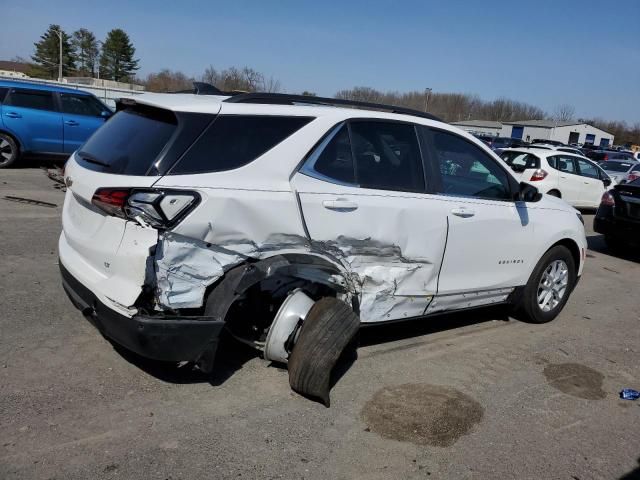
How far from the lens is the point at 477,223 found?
4328mm

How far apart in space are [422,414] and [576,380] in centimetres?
152

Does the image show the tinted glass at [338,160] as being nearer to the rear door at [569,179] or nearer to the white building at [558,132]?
the rear door at [569,179]

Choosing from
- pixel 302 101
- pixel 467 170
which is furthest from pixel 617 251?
pixel 302 101

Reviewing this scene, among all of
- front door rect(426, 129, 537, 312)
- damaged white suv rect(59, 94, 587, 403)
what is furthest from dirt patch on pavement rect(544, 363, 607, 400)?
damaged white suv rect(59, 94, 587, 403)

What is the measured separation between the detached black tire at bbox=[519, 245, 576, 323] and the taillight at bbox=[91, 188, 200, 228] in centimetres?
341

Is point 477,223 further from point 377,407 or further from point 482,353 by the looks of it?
point 377,407

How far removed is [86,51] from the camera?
296 feet

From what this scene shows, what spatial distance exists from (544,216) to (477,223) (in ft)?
3.44

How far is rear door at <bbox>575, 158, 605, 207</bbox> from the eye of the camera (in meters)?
14.4

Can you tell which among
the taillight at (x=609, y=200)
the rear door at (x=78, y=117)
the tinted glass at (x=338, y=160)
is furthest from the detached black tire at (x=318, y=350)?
the rear door at (x=78, y=117)

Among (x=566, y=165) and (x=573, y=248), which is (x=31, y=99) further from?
(x=566, y=165)

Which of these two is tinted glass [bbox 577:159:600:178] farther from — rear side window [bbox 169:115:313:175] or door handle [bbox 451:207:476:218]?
rear side window [bbox 169:115:313:175]

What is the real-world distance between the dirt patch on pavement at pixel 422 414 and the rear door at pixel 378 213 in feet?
1.92

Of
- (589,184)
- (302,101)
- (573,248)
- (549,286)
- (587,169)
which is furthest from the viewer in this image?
(587,169)
